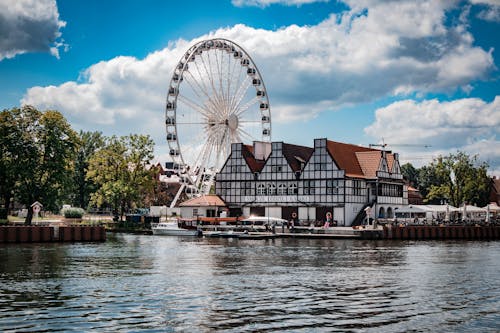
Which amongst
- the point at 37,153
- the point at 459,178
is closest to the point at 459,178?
the point at 459,178

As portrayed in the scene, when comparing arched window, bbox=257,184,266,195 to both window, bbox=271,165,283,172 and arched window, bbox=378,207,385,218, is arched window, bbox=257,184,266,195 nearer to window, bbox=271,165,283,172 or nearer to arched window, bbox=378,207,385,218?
window, bbox=271,165,283,172

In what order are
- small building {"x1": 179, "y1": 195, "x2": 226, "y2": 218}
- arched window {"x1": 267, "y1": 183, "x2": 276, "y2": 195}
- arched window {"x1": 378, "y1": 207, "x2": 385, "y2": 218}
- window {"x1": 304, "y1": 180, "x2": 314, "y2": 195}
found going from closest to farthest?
window {"x1": 304, "y1": 180, "x2": 314, "y2": 195}
arched window {"x1": 378, "y1": 207, "x2": 385, "y2": 218}
arched window {"x1": 267, "y1": 183, "x2": 276, "y2": 195}
small building {"x1": 179, "y1": 195, "x2": 226, "y2": 218}

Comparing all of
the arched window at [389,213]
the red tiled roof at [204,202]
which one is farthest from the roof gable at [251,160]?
the arched window at [389,213]

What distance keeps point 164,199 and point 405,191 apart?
63.8 metres

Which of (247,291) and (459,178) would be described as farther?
(459,178)

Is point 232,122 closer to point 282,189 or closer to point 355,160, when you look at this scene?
point 282,189

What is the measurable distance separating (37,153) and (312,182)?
38642 mm

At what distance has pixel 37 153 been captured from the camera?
282 feet

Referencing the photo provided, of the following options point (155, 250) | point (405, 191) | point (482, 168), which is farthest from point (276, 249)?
point (482, 168)

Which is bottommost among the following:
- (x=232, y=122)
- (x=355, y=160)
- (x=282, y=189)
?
(x=282, y=189)

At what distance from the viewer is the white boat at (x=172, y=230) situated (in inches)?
3521

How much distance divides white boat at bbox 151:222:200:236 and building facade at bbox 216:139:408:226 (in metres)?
15.5

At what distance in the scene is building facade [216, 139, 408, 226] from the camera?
316ft

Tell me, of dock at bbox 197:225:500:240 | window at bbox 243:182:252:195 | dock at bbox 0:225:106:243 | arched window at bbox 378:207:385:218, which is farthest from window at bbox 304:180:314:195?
dock at bbox 0:225:106:243
